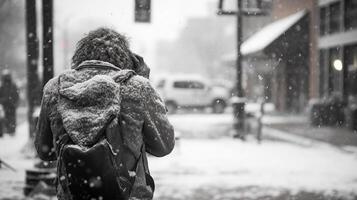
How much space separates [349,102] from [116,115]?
51.5ft

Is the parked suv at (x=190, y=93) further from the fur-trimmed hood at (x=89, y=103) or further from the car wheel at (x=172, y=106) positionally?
the fur-trimmed hood at (x=89, y=103)

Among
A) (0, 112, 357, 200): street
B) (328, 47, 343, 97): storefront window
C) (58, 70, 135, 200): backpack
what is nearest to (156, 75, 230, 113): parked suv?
(328, 47, 343, 97): storefront window

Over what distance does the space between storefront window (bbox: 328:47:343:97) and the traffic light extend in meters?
9.50

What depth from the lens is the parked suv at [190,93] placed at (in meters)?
24.0

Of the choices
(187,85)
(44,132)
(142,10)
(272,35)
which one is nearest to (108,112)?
(44,132)

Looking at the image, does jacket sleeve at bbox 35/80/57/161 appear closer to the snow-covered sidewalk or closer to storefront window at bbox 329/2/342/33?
the snow-covered sidewalk

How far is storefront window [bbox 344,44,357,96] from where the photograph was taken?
17380 mm

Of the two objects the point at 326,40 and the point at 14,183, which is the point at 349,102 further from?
the point at 14,183

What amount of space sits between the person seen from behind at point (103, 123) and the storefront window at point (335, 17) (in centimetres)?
1746

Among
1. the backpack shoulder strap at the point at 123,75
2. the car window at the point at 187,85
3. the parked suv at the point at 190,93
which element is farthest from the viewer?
the car window at the point at 187,85

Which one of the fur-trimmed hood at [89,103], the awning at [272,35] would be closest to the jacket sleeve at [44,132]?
the fur-trimmed hood at [89,103]

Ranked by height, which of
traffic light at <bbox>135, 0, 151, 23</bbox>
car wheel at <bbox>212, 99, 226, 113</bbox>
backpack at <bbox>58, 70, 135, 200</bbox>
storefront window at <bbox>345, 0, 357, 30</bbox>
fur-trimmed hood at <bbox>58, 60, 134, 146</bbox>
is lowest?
car wheel at <bbox>212, 99, 226, 113</bbox>

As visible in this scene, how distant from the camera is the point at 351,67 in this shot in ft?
58.3

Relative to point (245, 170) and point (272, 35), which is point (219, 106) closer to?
point (272, 35)
